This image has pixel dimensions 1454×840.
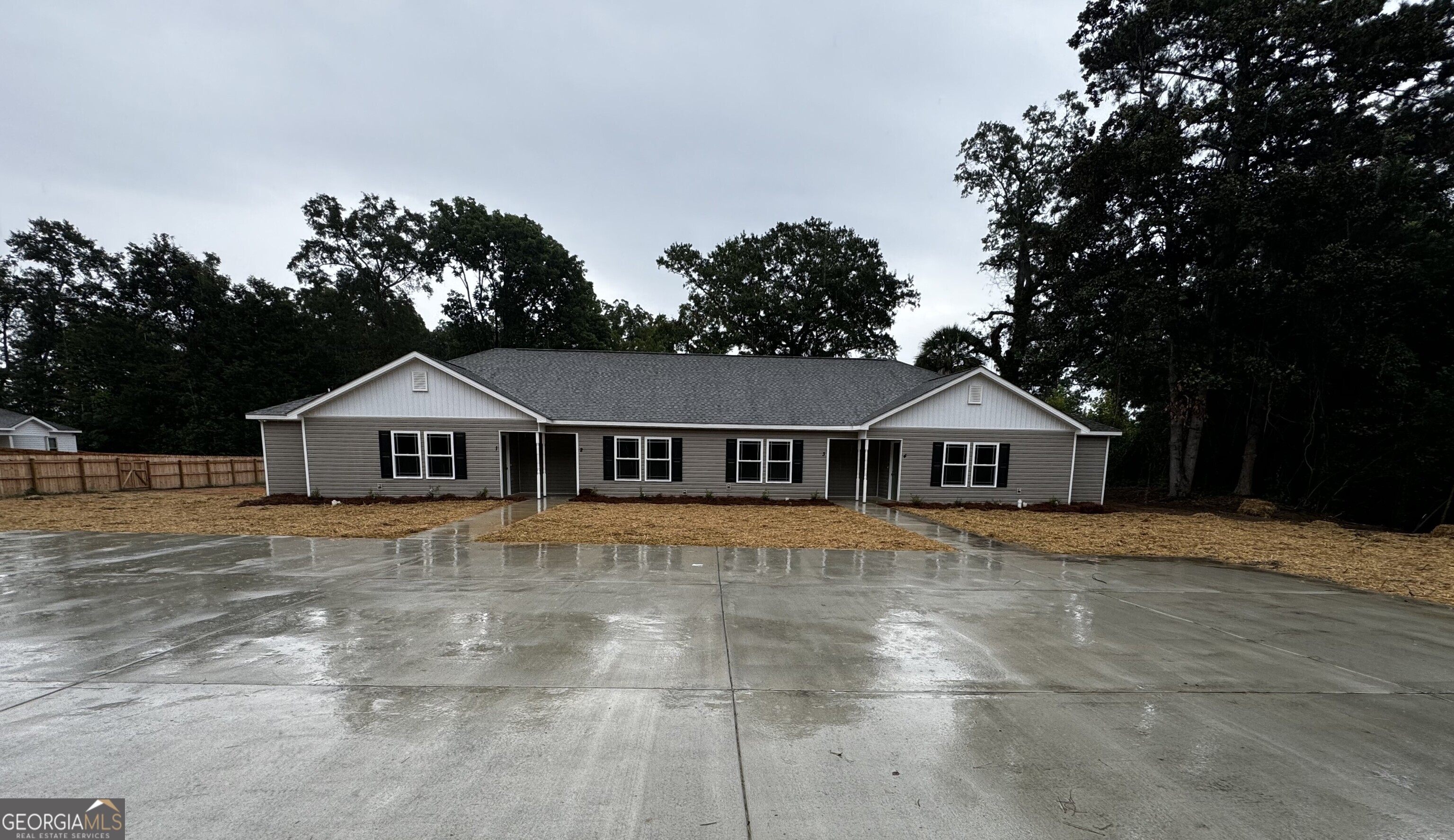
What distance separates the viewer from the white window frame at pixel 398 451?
52.4 feet

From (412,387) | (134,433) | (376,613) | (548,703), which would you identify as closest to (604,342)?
(412,387)

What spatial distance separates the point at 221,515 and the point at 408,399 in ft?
16.7

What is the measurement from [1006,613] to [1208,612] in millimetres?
2615

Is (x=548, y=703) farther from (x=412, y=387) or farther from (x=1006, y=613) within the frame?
(x=412, y=387)

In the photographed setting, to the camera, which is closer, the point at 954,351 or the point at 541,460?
the point at 541,460

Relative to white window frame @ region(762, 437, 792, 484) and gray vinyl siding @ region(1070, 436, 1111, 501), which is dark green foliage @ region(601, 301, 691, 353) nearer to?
white window frame @ region(762, 437, 792, 484)

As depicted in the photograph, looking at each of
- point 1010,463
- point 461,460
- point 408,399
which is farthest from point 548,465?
point 1010,463

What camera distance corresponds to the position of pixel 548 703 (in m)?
3.82

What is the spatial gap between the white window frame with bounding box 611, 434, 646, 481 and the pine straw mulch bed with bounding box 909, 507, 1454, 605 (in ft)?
27.5

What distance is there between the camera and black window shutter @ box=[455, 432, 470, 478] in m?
16.1

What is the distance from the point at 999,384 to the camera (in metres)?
16.5

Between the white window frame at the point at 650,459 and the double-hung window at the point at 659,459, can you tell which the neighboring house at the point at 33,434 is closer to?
the white window frame at the point at 650,459

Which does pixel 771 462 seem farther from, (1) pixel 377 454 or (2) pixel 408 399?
(1) pixel 377 454

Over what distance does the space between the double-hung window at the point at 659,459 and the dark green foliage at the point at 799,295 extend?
1409 cm
